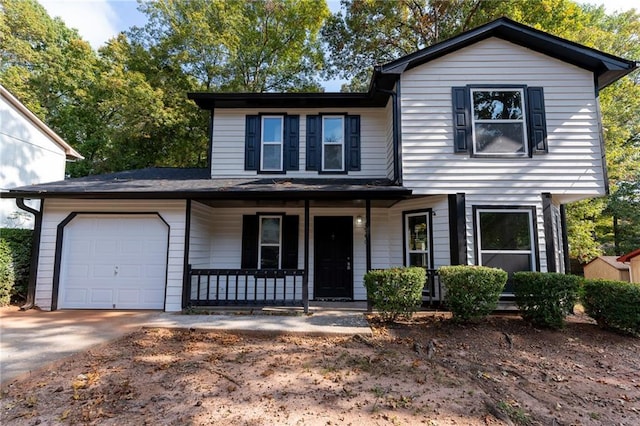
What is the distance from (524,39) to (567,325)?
6133 millimetres

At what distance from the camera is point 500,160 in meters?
7.05

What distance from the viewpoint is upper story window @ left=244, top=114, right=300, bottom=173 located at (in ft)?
28.1

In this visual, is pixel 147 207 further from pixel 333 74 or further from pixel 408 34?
pixel 408 34

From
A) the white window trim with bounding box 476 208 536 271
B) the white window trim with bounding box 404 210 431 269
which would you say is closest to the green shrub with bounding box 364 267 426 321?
the white window trim with bounding box 404 210 431 269

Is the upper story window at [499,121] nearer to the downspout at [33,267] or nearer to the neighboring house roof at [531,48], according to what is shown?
the neighboring house roof at [531,48]

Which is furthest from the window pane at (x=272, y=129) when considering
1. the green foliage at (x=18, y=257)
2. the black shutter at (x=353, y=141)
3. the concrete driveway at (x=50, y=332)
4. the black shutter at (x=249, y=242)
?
the green foliage at (x=18, y=257)

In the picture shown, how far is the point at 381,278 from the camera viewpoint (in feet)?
19.2

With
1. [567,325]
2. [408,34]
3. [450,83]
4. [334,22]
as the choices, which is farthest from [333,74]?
[567,325]

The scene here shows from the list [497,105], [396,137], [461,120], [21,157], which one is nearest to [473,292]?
[396,137]

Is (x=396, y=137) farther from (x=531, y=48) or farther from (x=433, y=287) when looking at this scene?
(x=531, y=48)

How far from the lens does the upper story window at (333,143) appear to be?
27.9ft

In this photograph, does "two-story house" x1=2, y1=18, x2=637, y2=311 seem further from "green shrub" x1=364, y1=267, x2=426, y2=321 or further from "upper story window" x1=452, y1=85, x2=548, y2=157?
"green shrub" x1=364, y1=267, x2=426, y2=321

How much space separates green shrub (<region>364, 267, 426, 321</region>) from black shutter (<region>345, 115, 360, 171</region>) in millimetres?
3500

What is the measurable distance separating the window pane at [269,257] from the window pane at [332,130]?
3272mm
